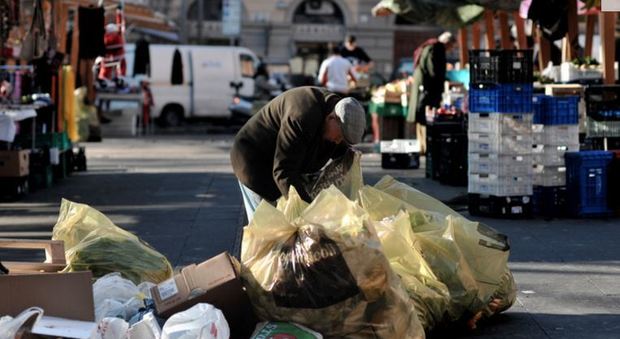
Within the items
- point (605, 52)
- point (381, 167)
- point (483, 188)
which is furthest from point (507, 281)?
point (381, 167)

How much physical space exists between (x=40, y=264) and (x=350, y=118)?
1.84 m

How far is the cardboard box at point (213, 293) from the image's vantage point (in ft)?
19.9

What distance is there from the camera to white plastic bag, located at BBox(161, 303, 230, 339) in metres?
5.52

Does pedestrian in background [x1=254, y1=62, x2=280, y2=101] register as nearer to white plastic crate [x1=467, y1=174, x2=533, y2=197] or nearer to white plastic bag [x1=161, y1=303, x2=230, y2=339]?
white plastic crate [x1=467, y1=174, x2=533, y2=197]

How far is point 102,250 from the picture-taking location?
7164 mm

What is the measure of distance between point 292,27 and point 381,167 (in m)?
34.8

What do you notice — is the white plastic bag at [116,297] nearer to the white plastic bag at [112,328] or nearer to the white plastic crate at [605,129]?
the white plastic bag at [112,328]

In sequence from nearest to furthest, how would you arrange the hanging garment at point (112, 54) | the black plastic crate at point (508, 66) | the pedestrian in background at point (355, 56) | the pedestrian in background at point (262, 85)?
1. the black plastic crate at point (508, 66)
2. the hanging garment at point (112, 54)
3. the pedestrian in background at point (355, 56)
4. the pedestrian in background at point (262, 85)

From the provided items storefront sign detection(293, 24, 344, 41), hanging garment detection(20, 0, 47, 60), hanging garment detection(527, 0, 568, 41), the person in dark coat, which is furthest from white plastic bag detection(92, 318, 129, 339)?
storefront sign detection(293, 24, 344, 41)

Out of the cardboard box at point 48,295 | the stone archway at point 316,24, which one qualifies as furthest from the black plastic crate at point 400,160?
the stone archway at point 316,24

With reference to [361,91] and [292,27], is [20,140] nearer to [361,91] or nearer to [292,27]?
[361,91]

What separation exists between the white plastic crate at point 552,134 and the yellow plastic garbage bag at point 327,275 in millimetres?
6086

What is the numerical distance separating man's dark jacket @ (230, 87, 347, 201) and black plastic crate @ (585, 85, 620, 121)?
6122 millimetres

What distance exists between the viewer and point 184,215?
12672 mm
